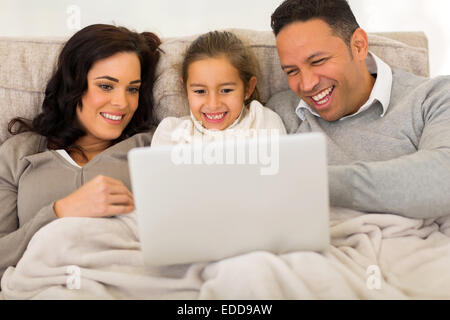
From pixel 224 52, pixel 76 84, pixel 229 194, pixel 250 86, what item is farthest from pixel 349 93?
pixel 76 84

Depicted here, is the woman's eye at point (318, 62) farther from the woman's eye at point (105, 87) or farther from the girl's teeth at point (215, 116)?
the woman's eye at point (105, 87)

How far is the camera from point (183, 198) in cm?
82

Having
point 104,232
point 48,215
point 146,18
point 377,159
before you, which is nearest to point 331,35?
point 377,159

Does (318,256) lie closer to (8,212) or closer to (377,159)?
(377,159)

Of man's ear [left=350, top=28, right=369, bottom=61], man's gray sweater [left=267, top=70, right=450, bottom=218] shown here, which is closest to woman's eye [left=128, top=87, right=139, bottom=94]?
man's gray sweater [left=267, top=70, right=450, bottom=218]

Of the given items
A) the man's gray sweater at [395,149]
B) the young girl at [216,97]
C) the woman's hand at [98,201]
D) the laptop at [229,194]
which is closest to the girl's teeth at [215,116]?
the young girl at [216,97]

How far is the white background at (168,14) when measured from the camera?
2646 millimetres

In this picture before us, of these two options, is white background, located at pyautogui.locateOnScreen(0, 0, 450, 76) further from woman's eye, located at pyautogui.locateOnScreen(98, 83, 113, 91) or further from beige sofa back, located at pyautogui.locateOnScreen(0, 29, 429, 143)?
woman's eye, located at pyautogui.locateOnScreen(98, 83, 113, 91)

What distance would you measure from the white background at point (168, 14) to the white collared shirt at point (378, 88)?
1.20 m

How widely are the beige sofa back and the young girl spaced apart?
7 centimetres

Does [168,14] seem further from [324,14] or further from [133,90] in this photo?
[324,14]

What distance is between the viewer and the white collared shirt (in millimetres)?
1468

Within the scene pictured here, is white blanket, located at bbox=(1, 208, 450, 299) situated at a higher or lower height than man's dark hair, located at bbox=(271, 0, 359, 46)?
lower

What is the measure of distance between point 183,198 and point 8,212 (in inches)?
35.6
